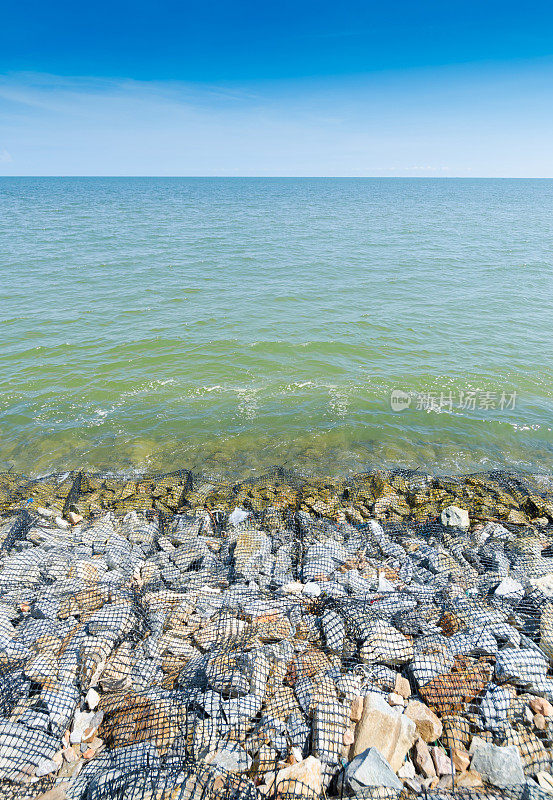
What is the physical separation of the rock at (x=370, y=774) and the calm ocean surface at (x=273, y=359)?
23.3 ft

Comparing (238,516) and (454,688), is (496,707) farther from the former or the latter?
(238,516)

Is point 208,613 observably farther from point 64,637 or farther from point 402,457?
point 402,457

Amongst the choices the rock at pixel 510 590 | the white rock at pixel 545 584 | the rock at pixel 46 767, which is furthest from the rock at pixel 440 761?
the rock at pixel 46 767

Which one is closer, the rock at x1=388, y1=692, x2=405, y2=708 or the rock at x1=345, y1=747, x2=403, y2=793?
the rock at x1=345, y1=747, x2=403, y2=793

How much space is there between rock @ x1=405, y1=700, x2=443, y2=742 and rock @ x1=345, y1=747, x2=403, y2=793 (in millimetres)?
587

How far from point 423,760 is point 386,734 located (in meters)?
0.35

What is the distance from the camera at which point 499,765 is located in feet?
11.3

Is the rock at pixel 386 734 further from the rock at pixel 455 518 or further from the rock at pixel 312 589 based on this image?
the rock at pixel 455 518

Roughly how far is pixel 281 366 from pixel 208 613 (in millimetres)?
11416

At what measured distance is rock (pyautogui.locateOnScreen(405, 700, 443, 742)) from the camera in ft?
12.4

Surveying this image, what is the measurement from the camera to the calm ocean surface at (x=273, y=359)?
11445 mm

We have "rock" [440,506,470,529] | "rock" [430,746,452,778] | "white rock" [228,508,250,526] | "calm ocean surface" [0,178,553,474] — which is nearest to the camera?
"rock" [430,746,452,778]

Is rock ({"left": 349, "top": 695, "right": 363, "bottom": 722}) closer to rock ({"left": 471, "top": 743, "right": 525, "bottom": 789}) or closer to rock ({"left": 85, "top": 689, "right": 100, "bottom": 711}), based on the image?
rock ({"left": 471, "top": 743, "right": 525, "bottom": 789})

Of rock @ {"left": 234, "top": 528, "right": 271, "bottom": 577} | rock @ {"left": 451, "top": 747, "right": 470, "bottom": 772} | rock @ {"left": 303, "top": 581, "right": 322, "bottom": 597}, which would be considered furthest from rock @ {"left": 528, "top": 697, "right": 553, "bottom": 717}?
rock @ {"left": 234, "top": 528, "right": 271, "bottom": 577}
